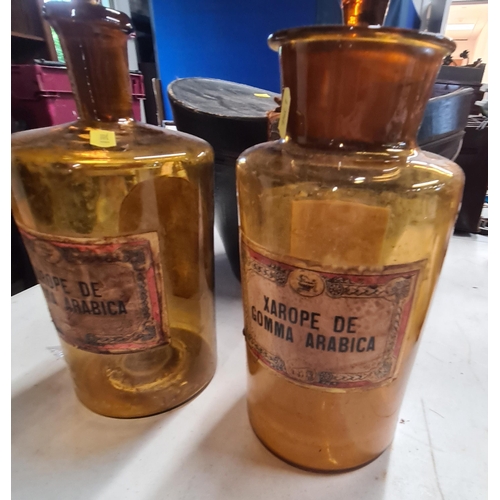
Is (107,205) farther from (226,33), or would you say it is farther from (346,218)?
(226,33)

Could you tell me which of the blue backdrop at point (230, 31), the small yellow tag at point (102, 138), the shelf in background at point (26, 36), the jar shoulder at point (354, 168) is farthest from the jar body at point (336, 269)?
the shelf in background at point (26, 36)

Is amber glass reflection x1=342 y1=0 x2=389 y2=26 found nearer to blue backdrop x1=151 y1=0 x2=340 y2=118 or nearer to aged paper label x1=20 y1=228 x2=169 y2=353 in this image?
aged paper label x1=20 y1=228 x2=169 y2=353

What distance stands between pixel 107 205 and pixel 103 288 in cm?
6

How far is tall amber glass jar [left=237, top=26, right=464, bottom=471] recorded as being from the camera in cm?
22

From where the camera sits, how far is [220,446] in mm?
332

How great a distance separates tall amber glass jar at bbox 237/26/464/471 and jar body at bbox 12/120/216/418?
77 mm

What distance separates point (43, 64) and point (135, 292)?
0.72 m

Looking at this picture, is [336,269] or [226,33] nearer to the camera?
[336,269]

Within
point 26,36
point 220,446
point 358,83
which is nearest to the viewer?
point 358,83

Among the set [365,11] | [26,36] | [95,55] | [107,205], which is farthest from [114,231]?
[26,36]

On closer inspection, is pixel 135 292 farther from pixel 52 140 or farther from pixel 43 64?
pixel 43 64

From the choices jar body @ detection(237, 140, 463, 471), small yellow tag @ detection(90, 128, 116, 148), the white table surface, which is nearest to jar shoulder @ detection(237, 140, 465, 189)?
jar body @ detection(237, 140, 463, 471)

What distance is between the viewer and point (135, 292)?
321mm

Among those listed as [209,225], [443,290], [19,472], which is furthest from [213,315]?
[443,290]
